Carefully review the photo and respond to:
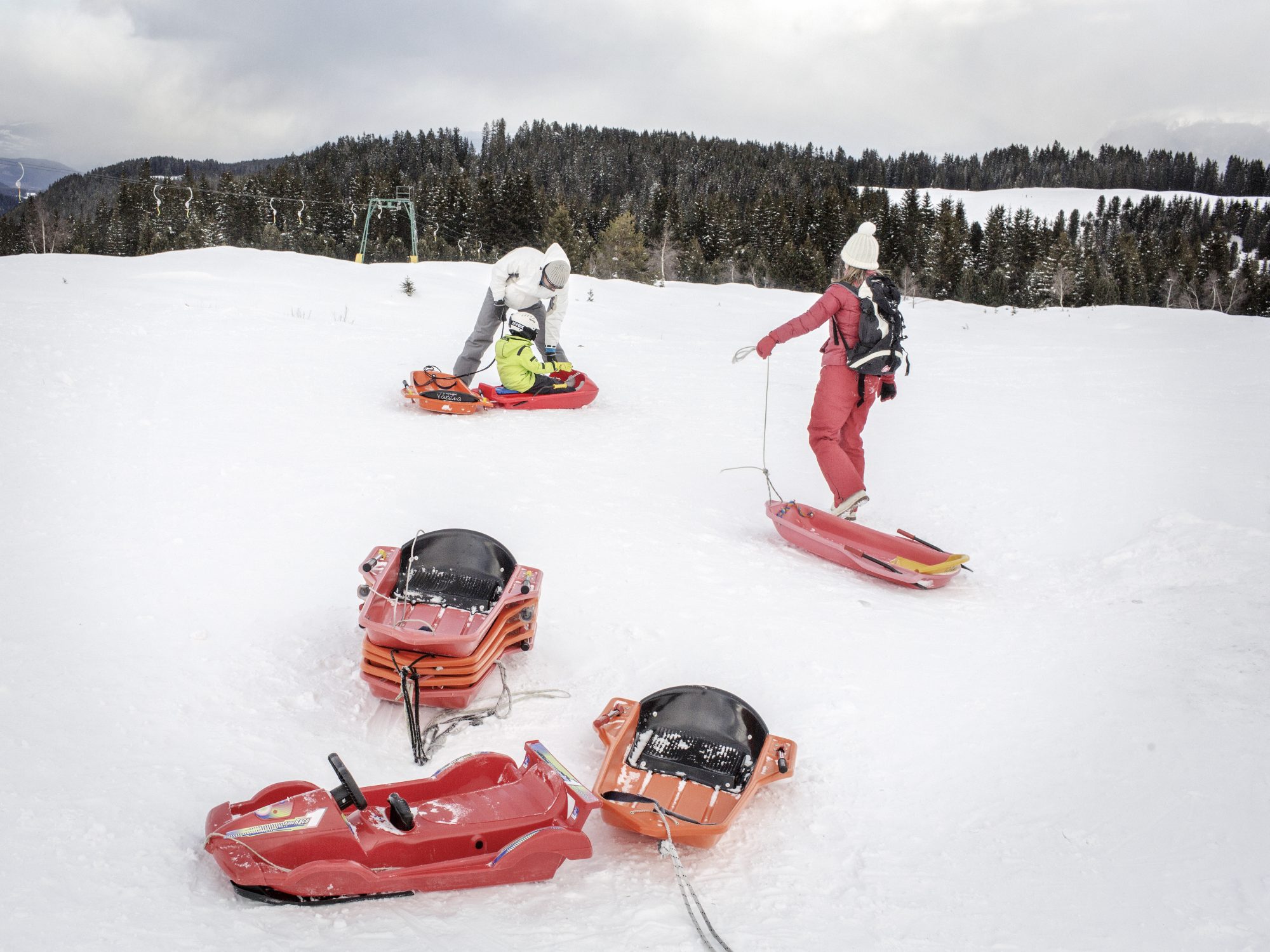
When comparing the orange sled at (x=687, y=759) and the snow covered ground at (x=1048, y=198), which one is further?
the snow covered ground at (x=1048, y=198)

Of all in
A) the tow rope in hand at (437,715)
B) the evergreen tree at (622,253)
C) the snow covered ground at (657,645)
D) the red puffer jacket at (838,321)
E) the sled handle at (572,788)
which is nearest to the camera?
the snow covered ground at (657,645)

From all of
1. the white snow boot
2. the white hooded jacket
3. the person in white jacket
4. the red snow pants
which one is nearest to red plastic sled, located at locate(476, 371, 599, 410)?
the person in white jacket

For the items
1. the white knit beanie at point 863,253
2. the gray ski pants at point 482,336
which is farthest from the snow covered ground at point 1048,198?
the white knit beanie at point 863,253

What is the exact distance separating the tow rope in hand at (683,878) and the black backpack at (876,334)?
3753 mm

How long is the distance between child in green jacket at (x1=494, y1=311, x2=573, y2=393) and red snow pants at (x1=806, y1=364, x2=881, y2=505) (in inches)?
140

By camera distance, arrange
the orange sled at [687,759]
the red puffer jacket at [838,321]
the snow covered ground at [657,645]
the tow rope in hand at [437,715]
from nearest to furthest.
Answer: the snow covered ground at [657,645] → the orange sled at [687,759] → the tow rope in hand at [437,715] → the red puffer jacket at [838,321]

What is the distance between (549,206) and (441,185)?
27.1ft

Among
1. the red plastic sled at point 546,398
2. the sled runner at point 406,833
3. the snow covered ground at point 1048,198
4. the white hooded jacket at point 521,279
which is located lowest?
the sled runner at point 406,833

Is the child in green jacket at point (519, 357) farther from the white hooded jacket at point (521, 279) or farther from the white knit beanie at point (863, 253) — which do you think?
the white knit beanie at point (863, 253)

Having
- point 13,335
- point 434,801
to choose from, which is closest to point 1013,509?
point 434,801

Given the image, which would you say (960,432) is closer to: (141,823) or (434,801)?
(434,801)

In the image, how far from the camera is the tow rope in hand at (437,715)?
308 cm

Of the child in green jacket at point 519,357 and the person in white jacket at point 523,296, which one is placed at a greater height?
the person in white jacket at point 523,296

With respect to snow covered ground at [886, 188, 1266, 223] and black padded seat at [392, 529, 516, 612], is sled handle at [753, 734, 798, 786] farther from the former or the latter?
snow covered ground at [886, 188, 1266, 223]
